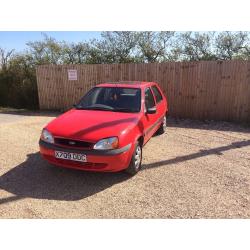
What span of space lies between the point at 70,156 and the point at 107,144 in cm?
63

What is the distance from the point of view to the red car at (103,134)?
4.21 meters

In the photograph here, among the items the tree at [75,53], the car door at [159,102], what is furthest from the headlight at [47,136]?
the tree at [75,53]

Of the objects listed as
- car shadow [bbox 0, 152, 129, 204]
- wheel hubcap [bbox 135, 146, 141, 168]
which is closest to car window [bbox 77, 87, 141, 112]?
wheel hubcap [bbox 135, 146, 141, 168]

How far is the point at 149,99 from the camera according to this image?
19.7 feet

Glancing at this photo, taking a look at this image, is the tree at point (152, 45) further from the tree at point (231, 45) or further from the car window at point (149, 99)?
the car window at point (149, 99)

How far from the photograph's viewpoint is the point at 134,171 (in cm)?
467

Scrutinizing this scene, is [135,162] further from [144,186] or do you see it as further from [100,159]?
[100,159]

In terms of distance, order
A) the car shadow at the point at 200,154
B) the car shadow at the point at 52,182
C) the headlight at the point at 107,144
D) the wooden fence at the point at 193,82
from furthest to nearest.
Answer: the wooden fence at the point at 193,82 < the car shadow at the point at 200,154 < the headlight at the point at 107,144 < the car shadow at the point at 52,182

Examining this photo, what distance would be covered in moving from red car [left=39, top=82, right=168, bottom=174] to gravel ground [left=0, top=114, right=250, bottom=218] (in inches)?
14.0

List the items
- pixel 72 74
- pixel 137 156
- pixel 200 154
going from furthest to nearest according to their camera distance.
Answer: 1. pixel 72 74
2. pixel 200 154
3. pixel 137 156

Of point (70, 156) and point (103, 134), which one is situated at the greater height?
point (103, 134)

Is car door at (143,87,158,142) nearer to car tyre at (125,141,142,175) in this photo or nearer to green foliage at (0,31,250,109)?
car tyre at (125,141,142,175)

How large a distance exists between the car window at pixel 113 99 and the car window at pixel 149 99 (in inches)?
10.0

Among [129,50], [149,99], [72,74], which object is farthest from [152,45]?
[149,99]
